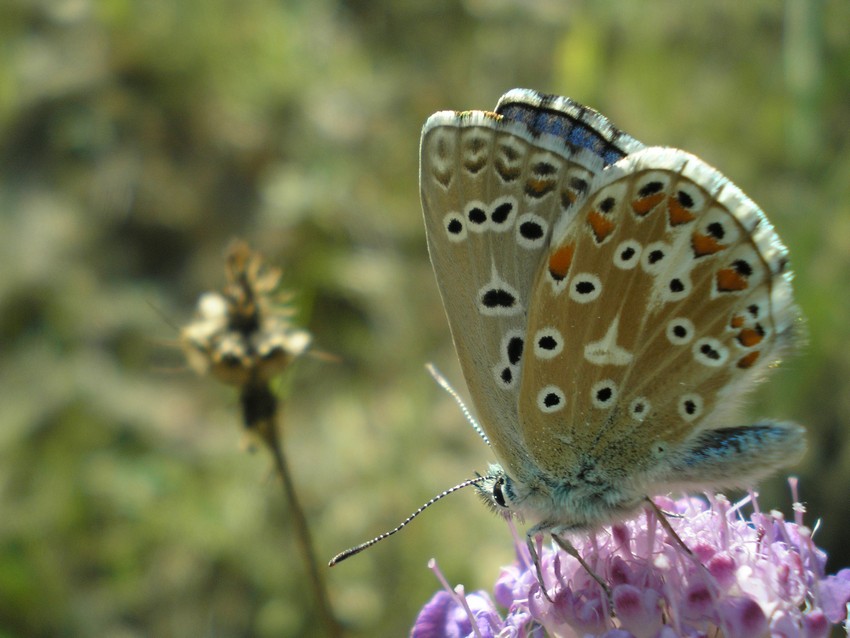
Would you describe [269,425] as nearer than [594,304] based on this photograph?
No

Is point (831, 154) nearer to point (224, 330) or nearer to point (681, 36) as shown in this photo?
point (681, 36)

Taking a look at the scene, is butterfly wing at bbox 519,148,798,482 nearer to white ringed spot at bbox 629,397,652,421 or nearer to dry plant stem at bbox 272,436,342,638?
white ringed spot at bbox 629,397,652,421

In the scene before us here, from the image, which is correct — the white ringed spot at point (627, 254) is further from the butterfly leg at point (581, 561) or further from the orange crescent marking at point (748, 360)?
the butterfly leg at point (581, 561)

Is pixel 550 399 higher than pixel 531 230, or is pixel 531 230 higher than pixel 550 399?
pixel 531 230

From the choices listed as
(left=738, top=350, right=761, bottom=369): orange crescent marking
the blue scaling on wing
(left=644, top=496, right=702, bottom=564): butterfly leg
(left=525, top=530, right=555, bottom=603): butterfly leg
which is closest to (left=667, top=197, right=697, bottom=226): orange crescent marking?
the blue scaling on wing

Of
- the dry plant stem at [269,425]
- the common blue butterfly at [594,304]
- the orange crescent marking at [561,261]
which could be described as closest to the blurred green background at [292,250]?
the dry plant stem at [269,425]

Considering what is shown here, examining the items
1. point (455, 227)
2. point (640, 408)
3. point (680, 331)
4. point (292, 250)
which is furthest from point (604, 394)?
point (292, 250)

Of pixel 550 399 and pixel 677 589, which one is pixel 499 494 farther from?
pixel 677 589
